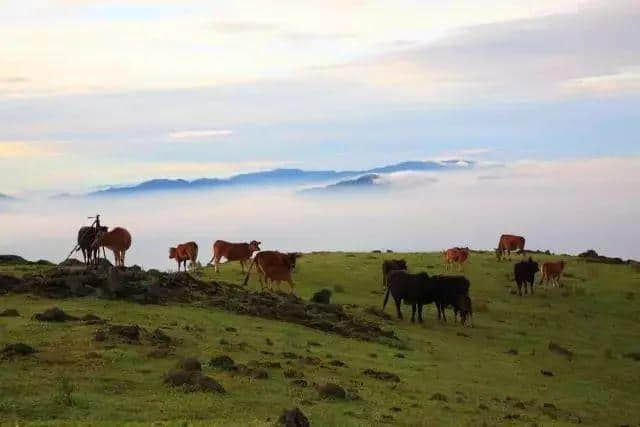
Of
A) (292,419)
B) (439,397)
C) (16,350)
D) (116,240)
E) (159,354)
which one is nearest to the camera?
(292,419)

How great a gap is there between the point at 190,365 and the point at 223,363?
1.50 meters

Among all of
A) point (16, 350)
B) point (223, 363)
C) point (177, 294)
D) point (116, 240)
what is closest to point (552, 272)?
point (177, 294)

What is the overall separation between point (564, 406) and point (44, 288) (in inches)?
712

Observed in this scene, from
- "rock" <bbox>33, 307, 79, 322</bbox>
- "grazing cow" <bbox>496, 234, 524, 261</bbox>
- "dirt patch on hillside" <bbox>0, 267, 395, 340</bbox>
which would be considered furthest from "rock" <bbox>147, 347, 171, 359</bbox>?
"grazing cow" <bbox>496, 234, 524, 261</bbox>

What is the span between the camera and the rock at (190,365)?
19.1 meters

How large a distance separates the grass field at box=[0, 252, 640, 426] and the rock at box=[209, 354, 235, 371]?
1.06 ft

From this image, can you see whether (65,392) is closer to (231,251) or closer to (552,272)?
(231,251)

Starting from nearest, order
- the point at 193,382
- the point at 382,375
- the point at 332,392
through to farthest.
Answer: the point at 193,382 < the point at 332,392 < the point at 382,375

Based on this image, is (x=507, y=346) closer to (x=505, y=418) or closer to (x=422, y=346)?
(x=422, y=346)

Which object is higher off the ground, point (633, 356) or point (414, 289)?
point (414, 289)

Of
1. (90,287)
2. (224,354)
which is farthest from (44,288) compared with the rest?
(224,354)

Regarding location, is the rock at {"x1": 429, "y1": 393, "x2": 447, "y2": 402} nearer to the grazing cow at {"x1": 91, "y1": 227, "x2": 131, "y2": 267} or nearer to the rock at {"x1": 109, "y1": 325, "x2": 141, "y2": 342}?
the rock at {"x1": 109, "y1": 325, "x2": 141, "y2": 342}

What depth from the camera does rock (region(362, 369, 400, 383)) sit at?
21672 millimetres

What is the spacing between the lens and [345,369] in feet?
73.4
